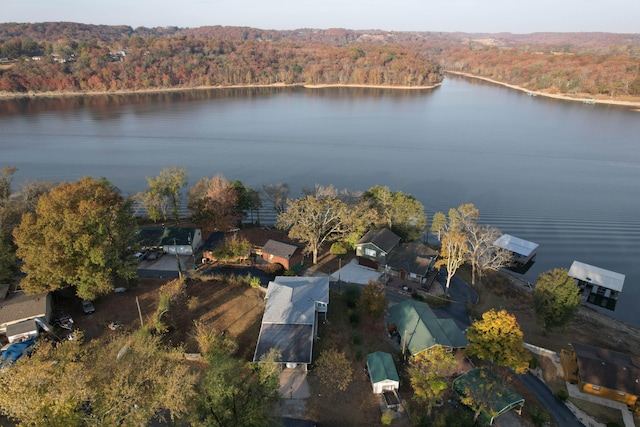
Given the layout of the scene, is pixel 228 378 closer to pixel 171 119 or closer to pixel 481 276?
pixel 481 276

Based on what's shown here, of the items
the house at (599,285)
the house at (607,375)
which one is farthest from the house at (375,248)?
the house at (599,285)

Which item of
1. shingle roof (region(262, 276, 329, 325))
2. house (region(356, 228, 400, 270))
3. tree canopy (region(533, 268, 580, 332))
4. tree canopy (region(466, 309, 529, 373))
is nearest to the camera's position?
tree canopy (region(466, 309, 529, 373))

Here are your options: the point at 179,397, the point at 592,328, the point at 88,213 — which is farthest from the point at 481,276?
the point at 88,213

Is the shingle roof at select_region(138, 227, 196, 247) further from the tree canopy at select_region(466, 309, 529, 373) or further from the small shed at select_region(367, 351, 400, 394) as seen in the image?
the tree canopy at select_region(466, 309, 529, 373)

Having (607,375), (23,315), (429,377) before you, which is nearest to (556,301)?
(607,375)

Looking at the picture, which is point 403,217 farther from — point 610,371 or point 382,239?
point 610,371

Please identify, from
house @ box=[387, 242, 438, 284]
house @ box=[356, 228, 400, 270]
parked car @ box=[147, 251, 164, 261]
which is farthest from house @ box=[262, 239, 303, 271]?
parked car @ box=[147, 251, 164, 261]
